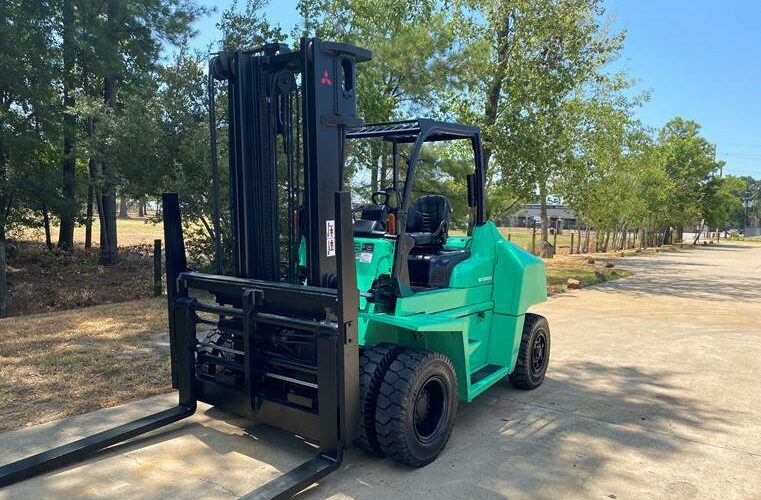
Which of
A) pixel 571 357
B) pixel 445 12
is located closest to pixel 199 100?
pixel 445 12

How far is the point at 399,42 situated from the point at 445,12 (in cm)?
183

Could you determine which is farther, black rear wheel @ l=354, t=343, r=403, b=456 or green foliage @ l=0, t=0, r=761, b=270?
green foliage @ l=0, t=0, r=761, b=270

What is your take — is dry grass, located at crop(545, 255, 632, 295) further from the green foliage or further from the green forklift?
the green forklift

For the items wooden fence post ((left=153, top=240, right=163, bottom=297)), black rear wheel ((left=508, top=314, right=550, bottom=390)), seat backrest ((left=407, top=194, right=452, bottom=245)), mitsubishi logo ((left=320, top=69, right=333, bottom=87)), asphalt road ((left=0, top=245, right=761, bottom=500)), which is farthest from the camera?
Result: wooden fence post ((left=153, top=240, right=163, bottom=297))

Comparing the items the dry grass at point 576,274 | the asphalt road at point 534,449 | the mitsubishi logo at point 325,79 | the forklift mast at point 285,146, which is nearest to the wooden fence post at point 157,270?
the asphalt road at point 534,449

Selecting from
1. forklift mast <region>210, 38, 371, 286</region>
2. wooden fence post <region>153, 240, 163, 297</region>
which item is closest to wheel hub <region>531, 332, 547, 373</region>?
forklift mast <region>210, 38, 371, 286</region>

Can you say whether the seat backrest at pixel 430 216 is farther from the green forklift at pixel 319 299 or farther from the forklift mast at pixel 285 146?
the forklift mast at pixel 285 146

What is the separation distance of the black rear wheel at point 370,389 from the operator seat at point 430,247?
94cm

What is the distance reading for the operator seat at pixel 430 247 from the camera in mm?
4617

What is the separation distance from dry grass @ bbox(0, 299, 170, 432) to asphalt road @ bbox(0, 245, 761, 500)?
402mm

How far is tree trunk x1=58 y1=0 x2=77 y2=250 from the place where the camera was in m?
14.1

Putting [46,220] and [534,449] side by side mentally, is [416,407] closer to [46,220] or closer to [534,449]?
[534,449]

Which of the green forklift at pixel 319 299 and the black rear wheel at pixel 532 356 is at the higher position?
the green forklift at pixel 319 299

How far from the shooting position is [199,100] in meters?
11.5
